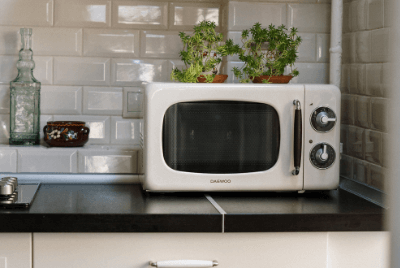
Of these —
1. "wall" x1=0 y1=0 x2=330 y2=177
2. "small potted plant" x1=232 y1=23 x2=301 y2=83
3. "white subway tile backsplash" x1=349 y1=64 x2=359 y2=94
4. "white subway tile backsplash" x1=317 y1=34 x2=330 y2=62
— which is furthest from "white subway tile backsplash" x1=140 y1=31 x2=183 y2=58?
"white subway tile backsplash" x1=349 y1=64 x2=359 y2=94

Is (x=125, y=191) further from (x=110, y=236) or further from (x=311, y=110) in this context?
(x=311, y=110)

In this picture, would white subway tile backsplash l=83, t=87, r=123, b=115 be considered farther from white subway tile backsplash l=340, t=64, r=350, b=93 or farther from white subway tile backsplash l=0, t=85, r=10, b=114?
white subway tile backsplash l=340, t=64, r=350, b=93

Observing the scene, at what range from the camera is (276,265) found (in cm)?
95

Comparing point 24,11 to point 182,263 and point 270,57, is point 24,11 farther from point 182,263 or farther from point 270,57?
point 182,263

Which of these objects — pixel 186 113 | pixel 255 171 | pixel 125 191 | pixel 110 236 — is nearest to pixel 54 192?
pixel 125 191

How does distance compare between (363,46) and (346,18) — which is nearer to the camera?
(363,46)

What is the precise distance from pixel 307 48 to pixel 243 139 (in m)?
0.53

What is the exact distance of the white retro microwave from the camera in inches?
42.2

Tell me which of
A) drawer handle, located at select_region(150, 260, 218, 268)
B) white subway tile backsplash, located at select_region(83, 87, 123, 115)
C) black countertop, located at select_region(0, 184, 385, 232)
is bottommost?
drawer handle, located at select_region(150, 260, 218, 268)

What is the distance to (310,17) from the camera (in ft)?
4.78

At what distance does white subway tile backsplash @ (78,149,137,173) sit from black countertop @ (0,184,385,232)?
360 mm

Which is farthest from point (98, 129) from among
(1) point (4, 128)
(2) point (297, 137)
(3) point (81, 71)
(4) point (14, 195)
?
(2) point (297, 137)

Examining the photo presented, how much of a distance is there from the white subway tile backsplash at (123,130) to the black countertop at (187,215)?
47cm

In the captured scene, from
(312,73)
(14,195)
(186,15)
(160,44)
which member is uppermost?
(186,15)
